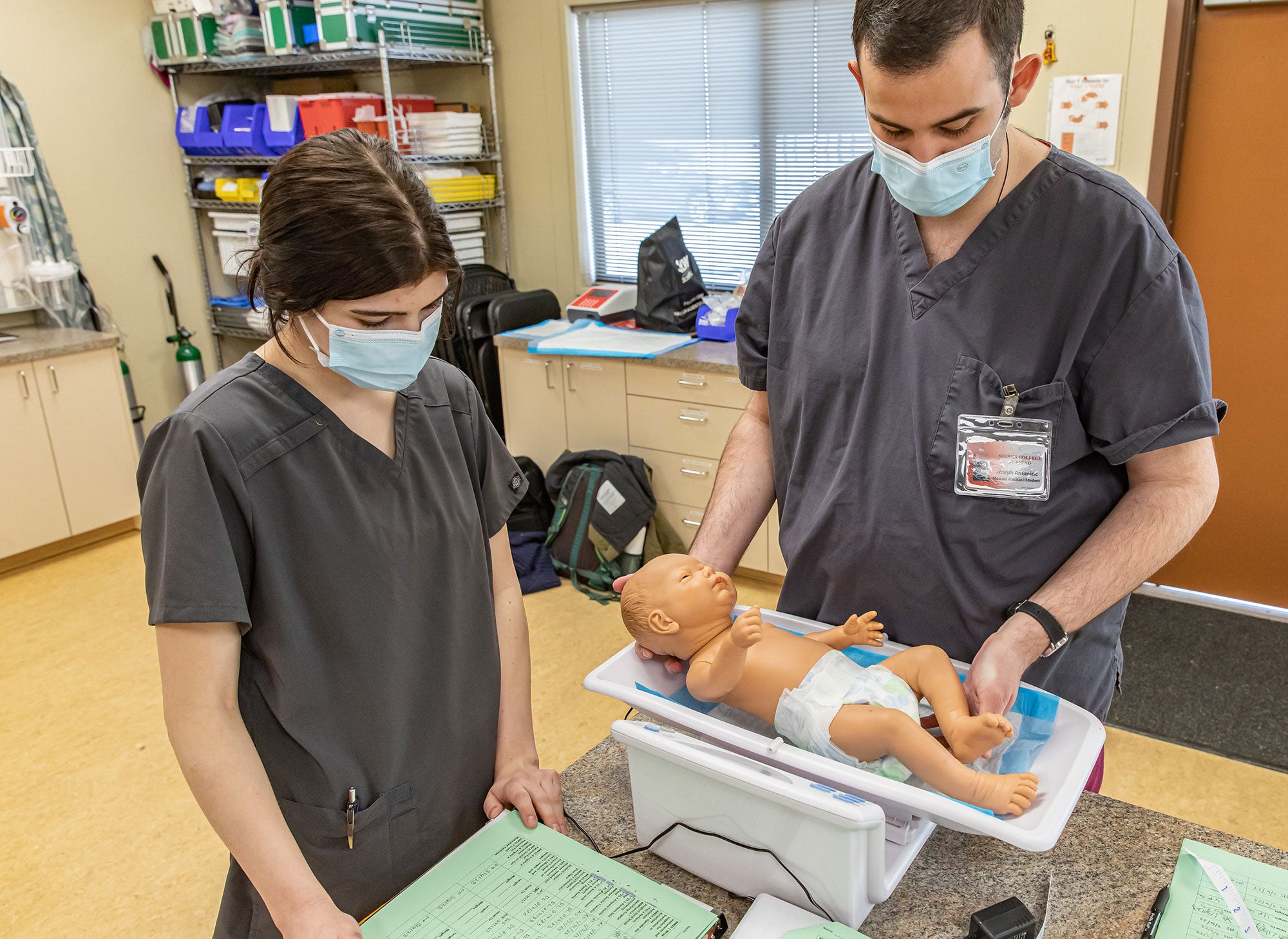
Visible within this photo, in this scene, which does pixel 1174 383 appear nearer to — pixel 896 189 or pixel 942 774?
pixel 896 189

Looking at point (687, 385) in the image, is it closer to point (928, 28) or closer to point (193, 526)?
point (928, 28)

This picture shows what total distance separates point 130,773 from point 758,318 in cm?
232

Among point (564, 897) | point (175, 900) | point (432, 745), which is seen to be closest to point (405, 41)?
point (175, 900)

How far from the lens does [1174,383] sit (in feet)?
3.70

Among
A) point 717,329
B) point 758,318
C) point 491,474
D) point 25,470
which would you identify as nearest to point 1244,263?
point 717,329

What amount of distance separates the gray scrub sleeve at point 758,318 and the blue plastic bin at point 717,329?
2279 mm

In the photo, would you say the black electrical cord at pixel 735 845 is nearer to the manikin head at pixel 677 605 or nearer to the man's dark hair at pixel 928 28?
the manikin head at pixel 677 605

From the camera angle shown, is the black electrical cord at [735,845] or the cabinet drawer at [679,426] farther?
the cabinet drawer at [679,426]

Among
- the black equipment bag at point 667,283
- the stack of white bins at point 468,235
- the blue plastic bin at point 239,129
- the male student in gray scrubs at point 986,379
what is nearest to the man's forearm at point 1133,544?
the male student in gray scrubs at point 986,379

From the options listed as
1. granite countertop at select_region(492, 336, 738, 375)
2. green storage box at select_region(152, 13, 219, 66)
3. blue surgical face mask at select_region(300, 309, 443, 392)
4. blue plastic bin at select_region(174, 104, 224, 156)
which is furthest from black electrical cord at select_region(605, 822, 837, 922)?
green storage box at select_region(152, 13, 219, 66)

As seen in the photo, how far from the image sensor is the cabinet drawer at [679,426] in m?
3.60

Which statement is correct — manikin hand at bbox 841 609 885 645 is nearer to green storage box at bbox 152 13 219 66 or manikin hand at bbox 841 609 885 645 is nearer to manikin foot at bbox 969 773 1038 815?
manikin foot at bbox 969 773 1038 815

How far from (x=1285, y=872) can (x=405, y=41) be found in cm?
410

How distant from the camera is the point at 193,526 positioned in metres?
1.00
